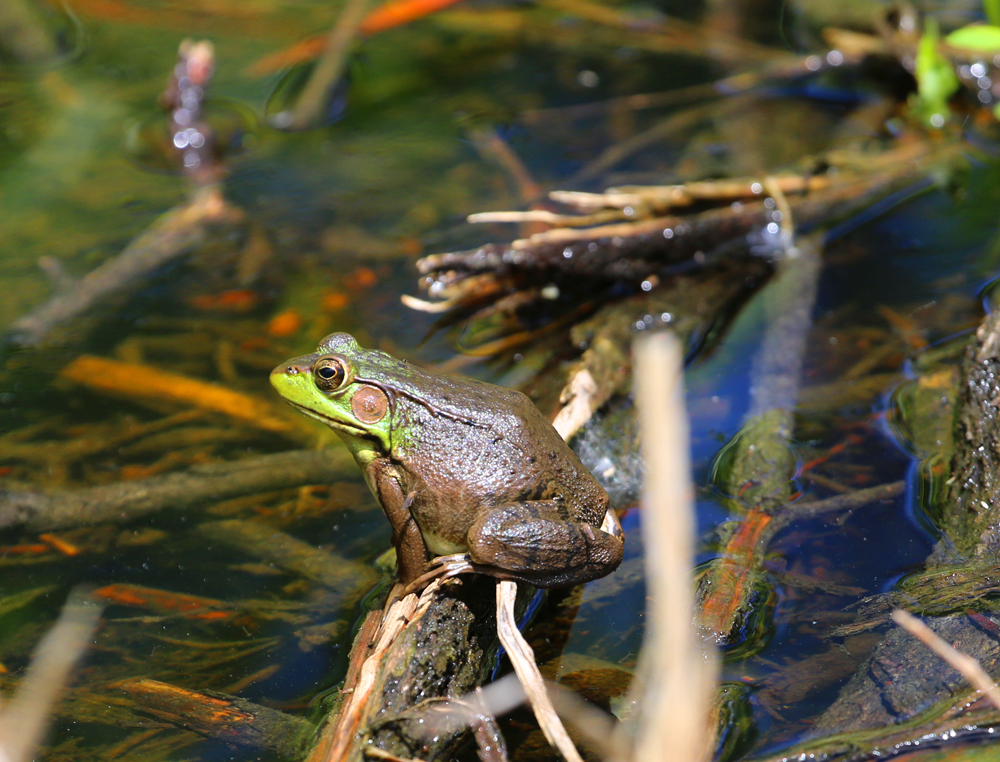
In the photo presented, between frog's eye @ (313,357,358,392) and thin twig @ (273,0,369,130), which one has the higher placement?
thin twig @ (273,0,369,130)

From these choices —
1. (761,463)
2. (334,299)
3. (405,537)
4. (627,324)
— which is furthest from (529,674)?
(334,299)

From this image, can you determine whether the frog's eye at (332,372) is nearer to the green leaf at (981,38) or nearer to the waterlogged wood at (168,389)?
the waterlogged wood at (168,389)

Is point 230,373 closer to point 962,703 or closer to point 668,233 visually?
point 668,233

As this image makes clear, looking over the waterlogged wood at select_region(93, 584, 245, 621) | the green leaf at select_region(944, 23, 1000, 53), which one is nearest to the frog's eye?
the waterlogged wood at select_region(93, 584, 245, 621)

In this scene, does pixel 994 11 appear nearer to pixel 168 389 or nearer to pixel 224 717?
pixel 168 389

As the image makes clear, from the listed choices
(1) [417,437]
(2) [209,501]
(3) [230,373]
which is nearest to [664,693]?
(1) [417,437]

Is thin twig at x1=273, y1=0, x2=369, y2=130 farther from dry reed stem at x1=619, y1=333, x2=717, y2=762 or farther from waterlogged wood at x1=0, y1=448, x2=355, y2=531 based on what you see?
dry reed stem at x1=619, y1=333, x2=717, y2=762
